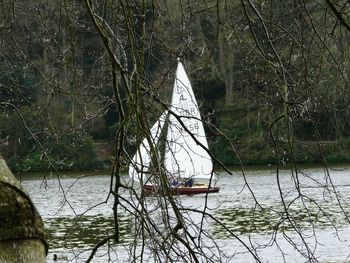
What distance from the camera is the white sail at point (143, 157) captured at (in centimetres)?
318

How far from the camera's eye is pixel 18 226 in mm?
2219

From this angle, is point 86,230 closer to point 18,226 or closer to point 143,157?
point 143,157

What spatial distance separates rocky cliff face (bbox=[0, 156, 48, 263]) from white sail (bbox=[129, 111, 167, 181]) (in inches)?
36.1

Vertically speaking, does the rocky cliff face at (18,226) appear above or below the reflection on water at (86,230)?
above

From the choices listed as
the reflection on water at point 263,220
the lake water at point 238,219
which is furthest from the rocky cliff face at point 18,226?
the reflection on water at point 263,220

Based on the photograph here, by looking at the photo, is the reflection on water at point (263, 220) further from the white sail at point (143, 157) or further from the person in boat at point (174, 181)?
the white sail at point (143, 157)

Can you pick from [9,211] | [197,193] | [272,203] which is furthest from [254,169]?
[9,211]

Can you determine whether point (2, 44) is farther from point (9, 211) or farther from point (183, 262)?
point (9, 211)

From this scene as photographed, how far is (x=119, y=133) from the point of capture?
3258 mm

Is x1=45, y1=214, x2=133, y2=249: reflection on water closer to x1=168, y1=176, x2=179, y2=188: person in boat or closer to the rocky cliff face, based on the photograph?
x1=168, y1=176, x2=179, y2=188: person in boat

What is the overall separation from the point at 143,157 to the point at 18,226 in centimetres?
119

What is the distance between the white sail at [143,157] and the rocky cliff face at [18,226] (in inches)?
36.1

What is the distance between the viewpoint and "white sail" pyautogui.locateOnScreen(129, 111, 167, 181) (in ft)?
10.4

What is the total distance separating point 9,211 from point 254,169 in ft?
121
